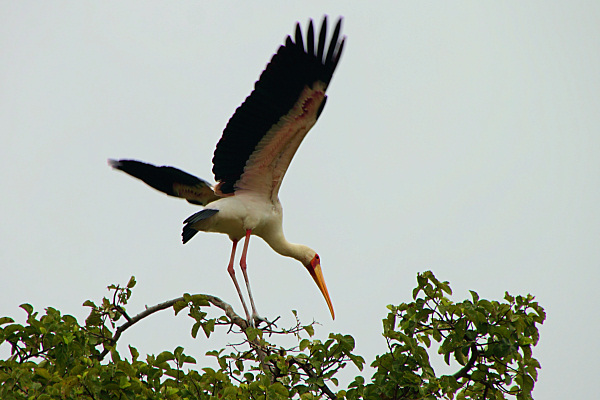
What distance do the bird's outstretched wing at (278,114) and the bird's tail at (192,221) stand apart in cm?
56

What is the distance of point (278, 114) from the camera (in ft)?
21.5

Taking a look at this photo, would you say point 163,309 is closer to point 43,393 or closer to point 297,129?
point 43,393

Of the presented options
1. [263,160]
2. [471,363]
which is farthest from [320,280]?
[471,363]

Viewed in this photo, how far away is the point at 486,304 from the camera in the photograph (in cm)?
416

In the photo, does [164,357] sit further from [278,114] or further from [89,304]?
[278,114]

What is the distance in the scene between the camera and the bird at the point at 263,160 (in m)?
6.34

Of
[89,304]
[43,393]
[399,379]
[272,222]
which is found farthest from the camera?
[272,222]

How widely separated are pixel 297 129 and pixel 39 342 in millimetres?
3182

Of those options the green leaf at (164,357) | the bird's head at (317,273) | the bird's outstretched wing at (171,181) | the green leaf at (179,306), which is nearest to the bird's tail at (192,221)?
the bird's outstretched wing at (171,181)

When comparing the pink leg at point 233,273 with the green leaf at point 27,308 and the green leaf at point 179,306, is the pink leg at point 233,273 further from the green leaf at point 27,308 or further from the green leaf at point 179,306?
the green leaf at point 27,308

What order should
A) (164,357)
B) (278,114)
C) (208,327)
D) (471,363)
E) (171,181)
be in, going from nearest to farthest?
(164,357), (471,363), (208,327), (278,114), (171,181)

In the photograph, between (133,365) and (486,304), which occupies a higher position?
(486,304)

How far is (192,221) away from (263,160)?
988 millimetres

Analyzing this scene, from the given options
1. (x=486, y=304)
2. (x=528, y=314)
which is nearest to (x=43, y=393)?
(x=486, y=304)
